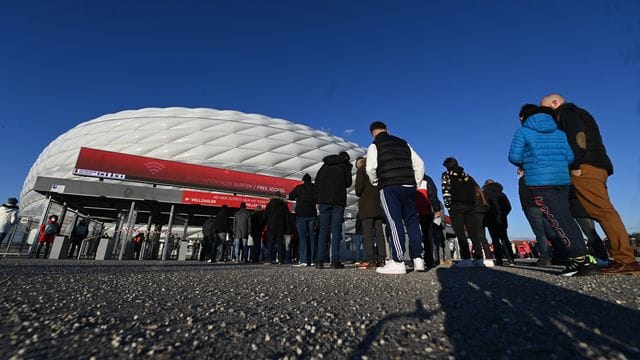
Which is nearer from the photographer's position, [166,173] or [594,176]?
[594,176]

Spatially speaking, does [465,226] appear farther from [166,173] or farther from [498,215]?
[166,173]

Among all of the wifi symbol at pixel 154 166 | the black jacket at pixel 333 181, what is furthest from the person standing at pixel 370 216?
the wifi symbol at pixel 154 166

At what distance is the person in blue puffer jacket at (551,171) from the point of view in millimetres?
2213

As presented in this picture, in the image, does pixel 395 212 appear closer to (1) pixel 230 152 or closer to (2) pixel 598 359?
(2) pixel 598 359

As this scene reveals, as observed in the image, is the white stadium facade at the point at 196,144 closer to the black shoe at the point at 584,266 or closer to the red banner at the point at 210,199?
the red banner at the point at 210,199

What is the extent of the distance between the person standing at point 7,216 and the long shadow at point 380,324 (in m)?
10.3

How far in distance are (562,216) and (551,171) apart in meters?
0.37

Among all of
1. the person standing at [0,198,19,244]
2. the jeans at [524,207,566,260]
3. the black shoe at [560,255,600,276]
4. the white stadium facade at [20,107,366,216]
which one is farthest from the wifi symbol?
the black shoe at [560,255,600,276]

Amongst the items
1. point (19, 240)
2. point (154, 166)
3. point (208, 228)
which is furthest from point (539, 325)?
point (154, 166)

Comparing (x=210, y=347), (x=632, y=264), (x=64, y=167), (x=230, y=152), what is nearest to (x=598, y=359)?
(x=210, y=347)

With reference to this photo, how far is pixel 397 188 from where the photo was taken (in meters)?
2.90

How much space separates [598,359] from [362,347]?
52 centimetres

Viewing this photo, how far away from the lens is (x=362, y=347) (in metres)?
0.77

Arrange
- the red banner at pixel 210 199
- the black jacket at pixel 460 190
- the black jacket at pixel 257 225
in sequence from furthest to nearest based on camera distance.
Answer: the red banner at pixel 210 199, the black jacket at pixel 257 225, the black jacket at pixel 460 190
